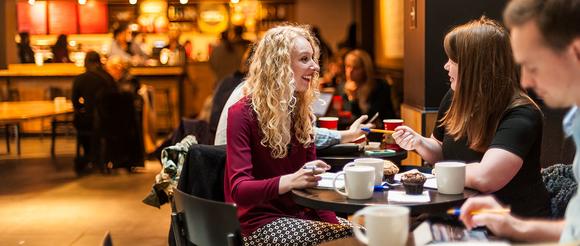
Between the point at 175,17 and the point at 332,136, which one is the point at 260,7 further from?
the point at 332,136

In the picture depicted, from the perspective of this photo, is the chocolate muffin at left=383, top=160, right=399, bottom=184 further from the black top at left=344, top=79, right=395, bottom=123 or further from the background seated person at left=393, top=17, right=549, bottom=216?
the black top at left=344, top=79, right=395, bottom=123

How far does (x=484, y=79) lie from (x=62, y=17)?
43.3 ft

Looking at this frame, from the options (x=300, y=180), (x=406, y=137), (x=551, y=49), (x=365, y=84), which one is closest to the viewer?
(x=551, y=49)

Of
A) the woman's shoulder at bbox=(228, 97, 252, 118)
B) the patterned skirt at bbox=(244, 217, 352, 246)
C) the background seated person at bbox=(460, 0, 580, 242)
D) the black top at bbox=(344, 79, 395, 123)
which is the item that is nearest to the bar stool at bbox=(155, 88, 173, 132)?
the black top at bbox=(344, 79, 395, 123)

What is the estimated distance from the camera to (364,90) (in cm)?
717

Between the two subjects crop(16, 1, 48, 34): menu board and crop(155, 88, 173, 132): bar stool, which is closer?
crop(155, 88, 173, 132): bar stool

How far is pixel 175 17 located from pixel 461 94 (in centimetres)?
1388

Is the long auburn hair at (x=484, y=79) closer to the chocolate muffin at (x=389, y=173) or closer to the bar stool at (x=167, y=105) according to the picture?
the chocolate muffin at (x=389, y=173)

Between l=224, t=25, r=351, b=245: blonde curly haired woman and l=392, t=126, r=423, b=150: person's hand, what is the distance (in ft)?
1.19

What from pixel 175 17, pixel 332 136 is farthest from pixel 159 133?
pixel 332 136

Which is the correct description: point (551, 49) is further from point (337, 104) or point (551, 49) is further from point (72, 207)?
point (72, 207)

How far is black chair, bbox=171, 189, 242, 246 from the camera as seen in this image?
221cm

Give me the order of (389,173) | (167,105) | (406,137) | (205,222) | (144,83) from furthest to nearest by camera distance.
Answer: (167,105) < (144,83) < (406,137) < (389,173) < (205,222)

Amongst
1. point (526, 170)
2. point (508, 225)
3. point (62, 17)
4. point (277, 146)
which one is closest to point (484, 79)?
point (526, 170)
